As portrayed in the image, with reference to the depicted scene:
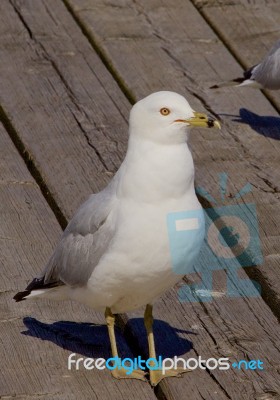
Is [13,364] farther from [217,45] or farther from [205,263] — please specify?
[217,45]

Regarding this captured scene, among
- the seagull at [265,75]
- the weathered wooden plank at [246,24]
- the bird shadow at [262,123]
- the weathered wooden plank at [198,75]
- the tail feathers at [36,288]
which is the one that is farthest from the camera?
the weathered wooden plank at [246,24]

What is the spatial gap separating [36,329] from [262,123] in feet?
6.70

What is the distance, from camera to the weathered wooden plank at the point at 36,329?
13.6 feet

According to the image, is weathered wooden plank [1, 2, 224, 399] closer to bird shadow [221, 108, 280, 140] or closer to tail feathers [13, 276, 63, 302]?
tail feathers [13, 276, 63, 302]

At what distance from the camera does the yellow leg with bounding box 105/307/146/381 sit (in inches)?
166

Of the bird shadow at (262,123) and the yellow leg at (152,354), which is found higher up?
the yellow leg at (152,354)

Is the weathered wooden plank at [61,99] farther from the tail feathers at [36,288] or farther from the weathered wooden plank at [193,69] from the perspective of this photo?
the tail feathers at [36,288]

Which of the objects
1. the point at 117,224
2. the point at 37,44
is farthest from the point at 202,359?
the point at 37,44

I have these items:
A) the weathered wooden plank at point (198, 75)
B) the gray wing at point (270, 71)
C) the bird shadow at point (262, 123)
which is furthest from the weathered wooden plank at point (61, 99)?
the gray wing at point (270, 71)

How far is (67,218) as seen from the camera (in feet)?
16.8

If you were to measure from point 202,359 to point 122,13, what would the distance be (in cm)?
→ 297

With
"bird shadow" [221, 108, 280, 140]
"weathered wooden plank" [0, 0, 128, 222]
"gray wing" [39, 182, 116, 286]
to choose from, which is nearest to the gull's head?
"gray wing" [39, 182, 116, 286]

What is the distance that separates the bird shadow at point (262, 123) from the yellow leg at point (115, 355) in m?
1.92

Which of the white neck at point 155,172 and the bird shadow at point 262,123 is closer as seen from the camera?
the white neck at point 155,172
